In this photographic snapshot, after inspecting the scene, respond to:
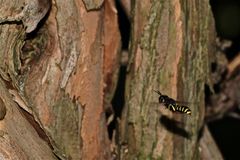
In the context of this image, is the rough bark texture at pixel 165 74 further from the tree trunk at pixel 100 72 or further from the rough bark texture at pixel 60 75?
the rough bark texture at pixel 60 75

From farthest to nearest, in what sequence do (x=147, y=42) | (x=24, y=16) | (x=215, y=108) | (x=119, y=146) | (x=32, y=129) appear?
(x=215, y=108)
(x=119, y=146)
(x=147, y=42)
(x=24, y=16)
(x=32, y=129)

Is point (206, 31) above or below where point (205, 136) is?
above

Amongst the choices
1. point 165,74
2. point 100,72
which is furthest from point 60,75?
point 165,74

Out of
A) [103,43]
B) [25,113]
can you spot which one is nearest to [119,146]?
[103,43]

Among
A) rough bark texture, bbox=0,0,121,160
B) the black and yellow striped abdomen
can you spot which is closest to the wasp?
the black and yellow striped abdomen

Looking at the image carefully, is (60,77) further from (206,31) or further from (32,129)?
(206,31)

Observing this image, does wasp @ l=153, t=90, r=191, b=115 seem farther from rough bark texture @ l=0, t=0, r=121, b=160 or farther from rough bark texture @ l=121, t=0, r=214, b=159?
rough bark texture @ l=0, t=0, r=121, b=160
